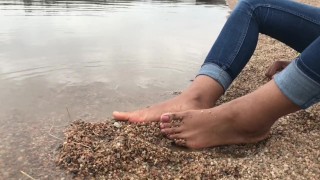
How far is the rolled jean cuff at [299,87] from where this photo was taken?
166 cm

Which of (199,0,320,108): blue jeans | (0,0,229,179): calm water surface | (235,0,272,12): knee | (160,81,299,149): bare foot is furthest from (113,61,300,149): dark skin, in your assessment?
(0,0,229,179): calm water surface

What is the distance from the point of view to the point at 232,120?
6.35 ft

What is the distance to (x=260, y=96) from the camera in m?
1.79

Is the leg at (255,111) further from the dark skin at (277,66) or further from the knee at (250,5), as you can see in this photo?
the dark skin at (277,66)

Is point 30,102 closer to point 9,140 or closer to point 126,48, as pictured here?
point 9,140

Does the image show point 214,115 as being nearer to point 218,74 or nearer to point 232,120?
point 232,120

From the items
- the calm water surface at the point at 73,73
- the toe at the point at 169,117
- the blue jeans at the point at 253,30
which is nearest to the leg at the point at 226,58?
the blue jeans at the point at 253,30

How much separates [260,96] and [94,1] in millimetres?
11270

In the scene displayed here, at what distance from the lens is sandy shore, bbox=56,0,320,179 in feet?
5.87

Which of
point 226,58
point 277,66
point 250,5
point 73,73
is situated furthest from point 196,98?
point 73,73

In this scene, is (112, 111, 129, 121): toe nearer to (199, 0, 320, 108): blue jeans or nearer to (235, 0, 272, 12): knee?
(199, 0, 320, 108): blue jeans

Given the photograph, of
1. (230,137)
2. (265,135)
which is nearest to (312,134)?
(265,135)

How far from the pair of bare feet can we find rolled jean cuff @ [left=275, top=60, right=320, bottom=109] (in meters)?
0.03

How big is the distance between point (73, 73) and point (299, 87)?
103 inches
